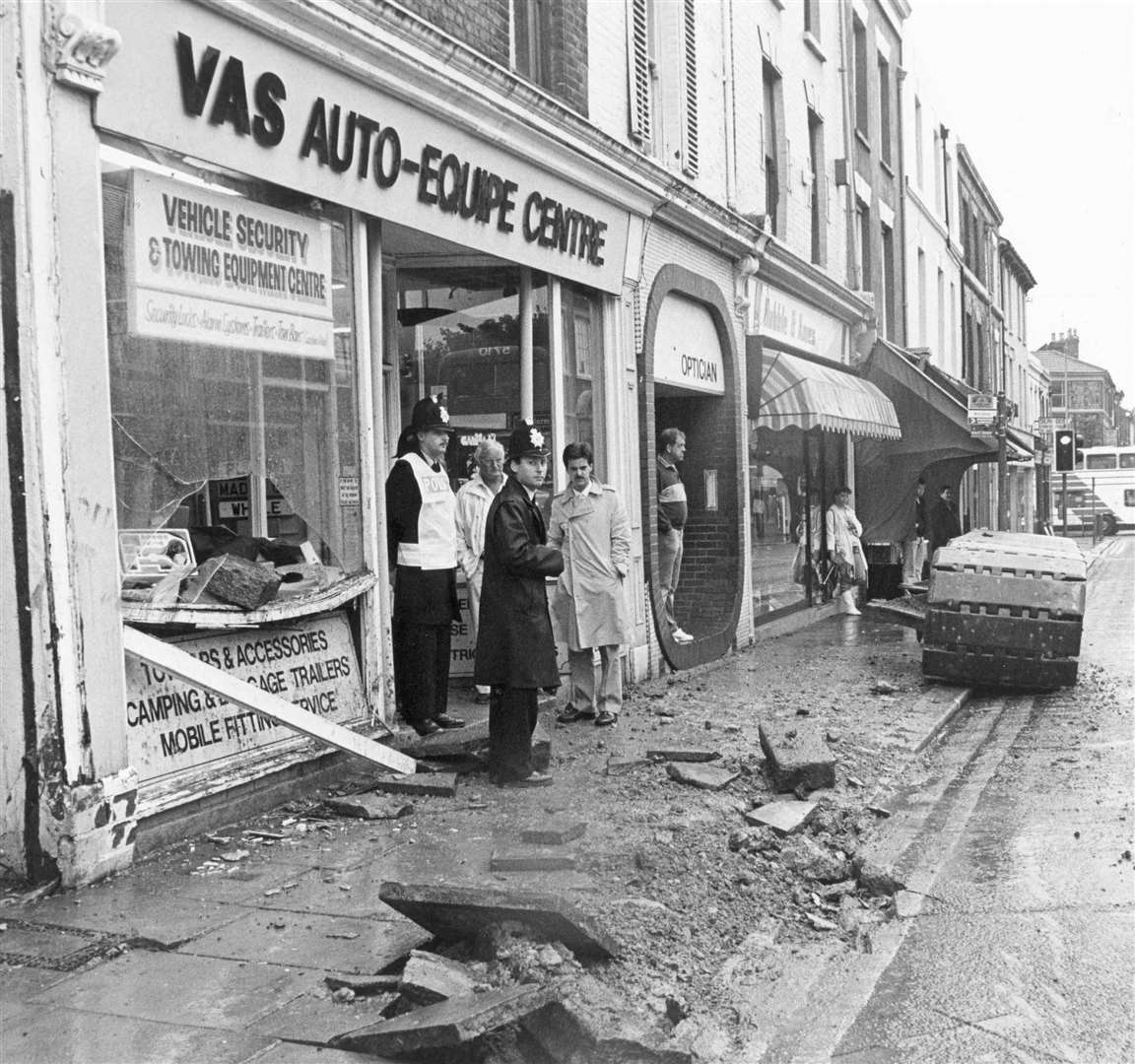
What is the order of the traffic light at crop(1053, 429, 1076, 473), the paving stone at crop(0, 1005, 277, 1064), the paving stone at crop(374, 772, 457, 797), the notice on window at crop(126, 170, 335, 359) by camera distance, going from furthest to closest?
1. the traffic light at crop(1053, 429, 1076, 473)
2. the paving stone at crop(374, 772, 457, 797)
3. the notice on window at crop(126, 170, 335, 359)
4. the paving stone at crop(0, 1005, 277, 1064)

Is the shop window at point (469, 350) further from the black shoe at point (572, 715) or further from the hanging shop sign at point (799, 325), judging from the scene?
the hanging shop sign at point (799, 325)

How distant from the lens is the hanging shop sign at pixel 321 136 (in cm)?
588

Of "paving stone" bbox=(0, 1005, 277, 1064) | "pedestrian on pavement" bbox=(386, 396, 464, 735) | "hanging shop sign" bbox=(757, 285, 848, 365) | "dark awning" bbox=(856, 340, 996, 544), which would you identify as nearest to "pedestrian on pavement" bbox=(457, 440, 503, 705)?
"pedestrian on pavement" bbox=(386, 396, 464, 735)

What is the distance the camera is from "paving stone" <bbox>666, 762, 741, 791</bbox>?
23.3 ft

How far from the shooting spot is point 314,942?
4605 mm

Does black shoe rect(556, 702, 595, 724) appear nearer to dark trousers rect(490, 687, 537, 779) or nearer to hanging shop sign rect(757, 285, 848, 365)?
dark trousers rect(490, 687, 537, 779)

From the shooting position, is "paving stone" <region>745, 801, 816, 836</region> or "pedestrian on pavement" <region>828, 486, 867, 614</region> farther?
"pedestrian on pavement" <region>828, 486, 867, 614</region>

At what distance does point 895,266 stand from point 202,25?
1980cm

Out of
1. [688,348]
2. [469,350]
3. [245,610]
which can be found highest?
[688,348]

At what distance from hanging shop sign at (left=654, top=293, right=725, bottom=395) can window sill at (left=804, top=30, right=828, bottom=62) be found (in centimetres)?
617

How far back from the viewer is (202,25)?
20.3 feet

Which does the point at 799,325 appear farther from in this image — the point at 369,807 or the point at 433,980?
the point at 433,980

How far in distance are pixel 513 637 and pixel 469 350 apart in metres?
3.67

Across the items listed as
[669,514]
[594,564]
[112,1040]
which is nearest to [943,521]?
[669,514]
